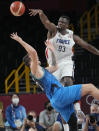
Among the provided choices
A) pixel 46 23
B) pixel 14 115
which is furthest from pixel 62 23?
pixel 14 115

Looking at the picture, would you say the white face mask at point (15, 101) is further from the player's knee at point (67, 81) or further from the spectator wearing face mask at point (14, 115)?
the player's knee at point (67, 81)

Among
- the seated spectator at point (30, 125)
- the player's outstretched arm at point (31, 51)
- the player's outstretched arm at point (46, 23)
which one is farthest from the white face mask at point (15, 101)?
the player's outstretched arm at point (31, 51)

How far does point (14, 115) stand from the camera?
17719mm

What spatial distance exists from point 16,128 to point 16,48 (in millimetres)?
8208

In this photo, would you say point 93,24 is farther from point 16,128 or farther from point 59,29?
point 59,29

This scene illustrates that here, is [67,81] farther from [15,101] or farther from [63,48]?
[15,101]

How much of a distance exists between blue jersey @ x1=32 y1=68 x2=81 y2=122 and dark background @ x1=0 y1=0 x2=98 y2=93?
1204cm

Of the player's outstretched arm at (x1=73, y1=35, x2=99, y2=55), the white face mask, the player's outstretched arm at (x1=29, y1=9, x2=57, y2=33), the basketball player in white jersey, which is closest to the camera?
the player's outstretched arm at (x1=29, y1=9, x2=57, y2=33)

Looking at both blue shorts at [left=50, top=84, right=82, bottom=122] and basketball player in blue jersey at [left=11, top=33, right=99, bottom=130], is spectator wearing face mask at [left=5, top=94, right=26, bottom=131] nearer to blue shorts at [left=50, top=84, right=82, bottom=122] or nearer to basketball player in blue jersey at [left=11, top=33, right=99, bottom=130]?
basketball player in blue jersey at [left=11, top=33, right=99, bottom=130]

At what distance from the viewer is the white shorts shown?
44.1 feet

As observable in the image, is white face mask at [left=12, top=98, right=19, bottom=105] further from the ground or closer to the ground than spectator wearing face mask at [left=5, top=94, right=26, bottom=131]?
further from the ground

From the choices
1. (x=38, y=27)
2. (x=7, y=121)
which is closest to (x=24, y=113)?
(x=7, y=121)

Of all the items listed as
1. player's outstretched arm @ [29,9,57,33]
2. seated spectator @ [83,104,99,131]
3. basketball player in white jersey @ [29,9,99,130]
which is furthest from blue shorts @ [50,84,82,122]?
player's outstretched arm @ [29,9,57,33]

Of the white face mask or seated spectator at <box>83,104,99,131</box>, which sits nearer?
seated spectator at <box>83,104,99,131</box>
